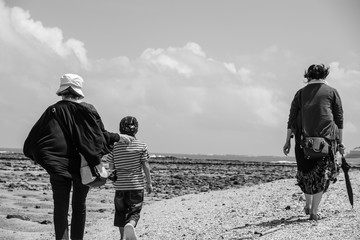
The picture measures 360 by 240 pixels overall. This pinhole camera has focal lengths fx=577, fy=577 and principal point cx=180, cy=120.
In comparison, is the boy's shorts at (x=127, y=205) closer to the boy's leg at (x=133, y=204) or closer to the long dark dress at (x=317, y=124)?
the boy's leg at (x=133, y=204)

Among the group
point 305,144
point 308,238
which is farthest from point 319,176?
point 308,238

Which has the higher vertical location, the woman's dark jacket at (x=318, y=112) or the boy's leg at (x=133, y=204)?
the woman's dark jacket at (x=318, y=112)

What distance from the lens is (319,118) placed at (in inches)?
272

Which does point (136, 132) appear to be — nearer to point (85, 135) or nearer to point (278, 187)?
point (85, 135)

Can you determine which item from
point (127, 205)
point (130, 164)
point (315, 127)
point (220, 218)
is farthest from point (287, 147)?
point (127, 205)

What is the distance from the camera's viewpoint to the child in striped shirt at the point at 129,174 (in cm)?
684

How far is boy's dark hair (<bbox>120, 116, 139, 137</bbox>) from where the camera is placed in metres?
6.90

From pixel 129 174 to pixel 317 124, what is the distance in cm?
233

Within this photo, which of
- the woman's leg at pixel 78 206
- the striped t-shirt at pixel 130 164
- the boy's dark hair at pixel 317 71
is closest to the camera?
the woman's leg at pixel 78 206

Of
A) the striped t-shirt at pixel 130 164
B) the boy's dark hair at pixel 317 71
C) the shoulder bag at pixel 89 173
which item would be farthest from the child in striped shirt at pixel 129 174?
the boy's dark hair at pixel 317 71

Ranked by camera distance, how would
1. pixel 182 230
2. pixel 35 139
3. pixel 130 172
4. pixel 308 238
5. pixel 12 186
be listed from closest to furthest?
pixel 35 139 < pixel 308 238 < pixel 130 172 < pixel 182 230 < pixel 12 186

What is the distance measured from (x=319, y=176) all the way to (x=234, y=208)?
2.02 metres

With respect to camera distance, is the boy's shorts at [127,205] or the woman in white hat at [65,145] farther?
the boy's shorts at [127,205]

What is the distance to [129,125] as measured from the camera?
6898 millimetres
